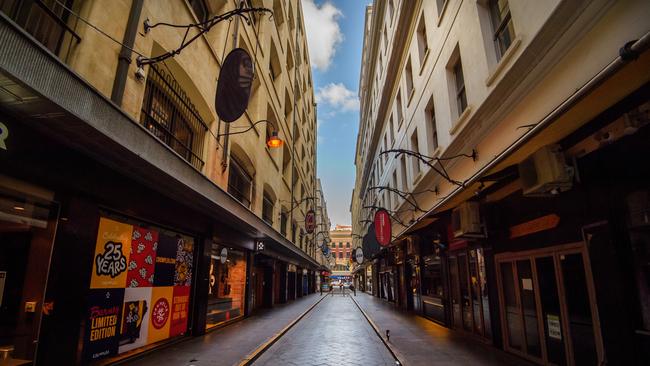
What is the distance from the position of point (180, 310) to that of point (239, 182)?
646 centimetres

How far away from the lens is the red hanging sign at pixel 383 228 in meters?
15.7

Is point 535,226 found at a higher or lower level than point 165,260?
higher

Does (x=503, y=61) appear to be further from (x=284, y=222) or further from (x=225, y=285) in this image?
(x=284, y=222)

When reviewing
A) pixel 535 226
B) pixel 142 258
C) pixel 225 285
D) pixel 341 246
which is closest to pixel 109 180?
pixel 142 258

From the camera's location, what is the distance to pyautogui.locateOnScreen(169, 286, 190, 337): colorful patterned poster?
30.9 feet

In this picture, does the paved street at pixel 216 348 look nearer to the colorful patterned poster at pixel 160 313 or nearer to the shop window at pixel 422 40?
the colorful patterned poster at pixel 160 313

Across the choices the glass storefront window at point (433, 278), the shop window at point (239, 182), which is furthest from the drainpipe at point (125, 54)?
the glass storefront window at point (433, 278)

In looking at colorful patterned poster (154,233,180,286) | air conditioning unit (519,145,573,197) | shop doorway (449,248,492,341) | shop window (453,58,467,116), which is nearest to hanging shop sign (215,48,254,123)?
colorful patterned poster (154,233,180,286)

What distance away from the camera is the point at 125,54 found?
21.4ft

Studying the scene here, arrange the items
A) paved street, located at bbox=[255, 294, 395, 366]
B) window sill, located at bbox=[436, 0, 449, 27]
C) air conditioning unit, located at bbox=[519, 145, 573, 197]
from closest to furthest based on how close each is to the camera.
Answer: air conditioning unit, located at bbox=[519, 145, 573, 197] → paved street, located at bbox=[255, 294, 395, 366] → window sill, located at bbox=[436, 0, 449, 27]

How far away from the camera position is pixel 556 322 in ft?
22.7

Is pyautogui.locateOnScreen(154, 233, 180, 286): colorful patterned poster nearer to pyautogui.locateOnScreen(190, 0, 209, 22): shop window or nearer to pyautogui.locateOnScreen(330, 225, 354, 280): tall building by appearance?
pyautogui.locateOnScreen(190, 0, 209, 22): shop window

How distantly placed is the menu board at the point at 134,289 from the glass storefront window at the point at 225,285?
158 cm

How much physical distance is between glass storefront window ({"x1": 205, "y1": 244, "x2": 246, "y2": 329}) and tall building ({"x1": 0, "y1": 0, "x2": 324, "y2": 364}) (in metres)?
0.11
